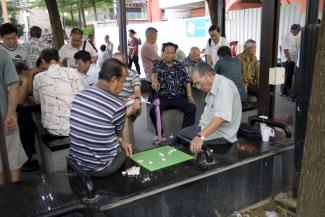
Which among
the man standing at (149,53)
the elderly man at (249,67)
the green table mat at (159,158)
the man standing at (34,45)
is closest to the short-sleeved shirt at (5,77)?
the green table mat at (159,158)

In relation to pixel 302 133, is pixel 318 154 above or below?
above

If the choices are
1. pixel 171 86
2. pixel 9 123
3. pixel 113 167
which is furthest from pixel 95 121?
pixel 171 86

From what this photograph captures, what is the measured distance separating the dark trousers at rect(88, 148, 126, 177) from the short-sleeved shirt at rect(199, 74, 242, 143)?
94 centimetres

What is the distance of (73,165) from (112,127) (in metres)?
0.45

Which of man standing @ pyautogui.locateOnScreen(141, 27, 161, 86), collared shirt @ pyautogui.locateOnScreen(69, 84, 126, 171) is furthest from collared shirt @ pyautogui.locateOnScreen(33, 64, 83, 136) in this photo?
man standing @ pyautogui.locateOnScreen(141, 27, 161, 86)

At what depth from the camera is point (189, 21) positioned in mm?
14625

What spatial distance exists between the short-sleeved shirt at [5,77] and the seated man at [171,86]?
2173 mm

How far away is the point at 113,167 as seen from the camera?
2.75 metres

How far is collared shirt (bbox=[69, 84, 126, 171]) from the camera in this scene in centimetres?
246

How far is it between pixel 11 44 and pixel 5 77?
5.65 ft

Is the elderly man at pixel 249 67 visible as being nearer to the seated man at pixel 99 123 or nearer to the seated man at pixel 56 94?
the seated man at pixel 56 94

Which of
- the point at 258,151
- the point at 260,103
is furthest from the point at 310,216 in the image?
the point at 260,103

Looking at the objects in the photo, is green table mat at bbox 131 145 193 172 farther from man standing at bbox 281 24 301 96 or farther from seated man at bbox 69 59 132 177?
man standing at bbox 281 24 301 96

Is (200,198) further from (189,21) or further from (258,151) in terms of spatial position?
(189,21)
